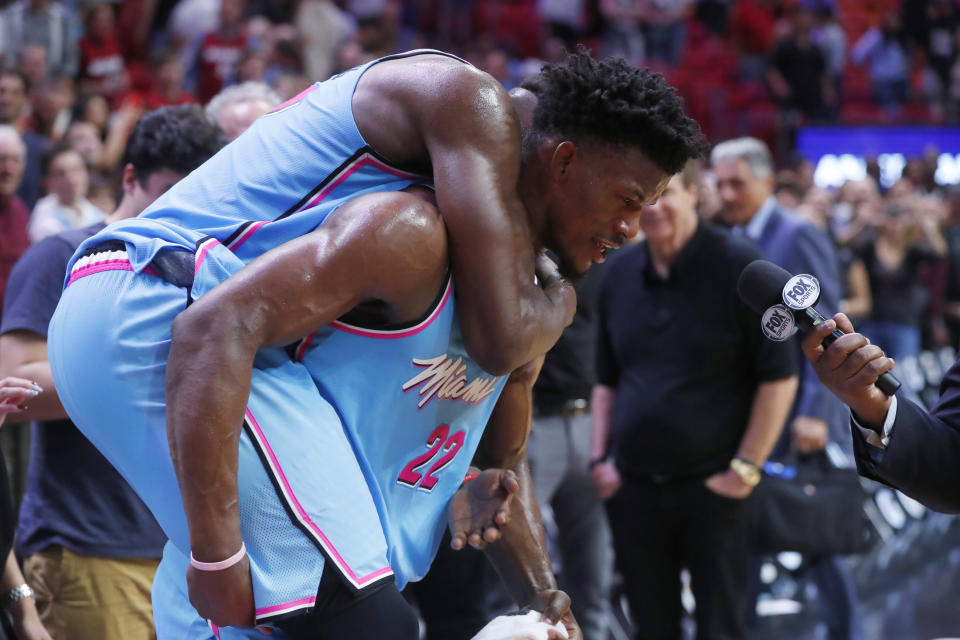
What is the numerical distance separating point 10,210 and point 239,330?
4.26m

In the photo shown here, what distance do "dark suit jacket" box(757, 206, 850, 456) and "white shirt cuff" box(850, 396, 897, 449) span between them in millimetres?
3028

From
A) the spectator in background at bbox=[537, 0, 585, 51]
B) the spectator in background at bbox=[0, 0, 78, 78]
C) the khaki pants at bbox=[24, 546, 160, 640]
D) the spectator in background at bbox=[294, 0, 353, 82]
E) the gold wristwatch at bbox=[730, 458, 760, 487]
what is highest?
the khaki pants at bbox=[24, 546, 160, 640]

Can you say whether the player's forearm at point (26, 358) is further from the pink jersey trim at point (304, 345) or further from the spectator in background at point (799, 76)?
the spectator in background at point (799, 76)

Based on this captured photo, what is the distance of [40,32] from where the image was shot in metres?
A: 8.95

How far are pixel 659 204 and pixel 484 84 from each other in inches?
93.2

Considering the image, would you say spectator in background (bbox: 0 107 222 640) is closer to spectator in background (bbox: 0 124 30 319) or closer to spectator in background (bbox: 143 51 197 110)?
spectator in background (bbox: 0 124 30 319)

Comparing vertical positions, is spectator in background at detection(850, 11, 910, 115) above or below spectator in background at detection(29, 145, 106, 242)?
below

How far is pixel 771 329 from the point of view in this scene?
2127 millimetres

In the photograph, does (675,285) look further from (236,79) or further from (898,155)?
(898,155)

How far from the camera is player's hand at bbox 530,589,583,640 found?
2309 mm

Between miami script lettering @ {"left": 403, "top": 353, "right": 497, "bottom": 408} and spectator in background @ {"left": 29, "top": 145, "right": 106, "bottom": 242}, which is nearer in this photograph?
miami script lettering @ {"left": 403, "top": 353, "right": 497, "bottom": 408}

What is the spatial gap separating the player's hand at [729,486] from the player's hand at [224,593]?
8.51ft

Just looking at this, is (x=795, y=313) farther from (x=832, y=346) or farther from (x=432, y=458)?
(x=432, y=458)

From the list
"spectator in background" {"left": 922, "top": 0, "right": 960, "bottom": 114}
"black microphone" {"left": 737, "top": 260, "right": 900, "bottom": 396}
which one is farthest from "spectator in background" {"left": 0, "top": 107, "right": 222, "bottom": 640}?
"spectator in background" {"left": 922, "top": 0, "right": 960, "bottom": 114}
